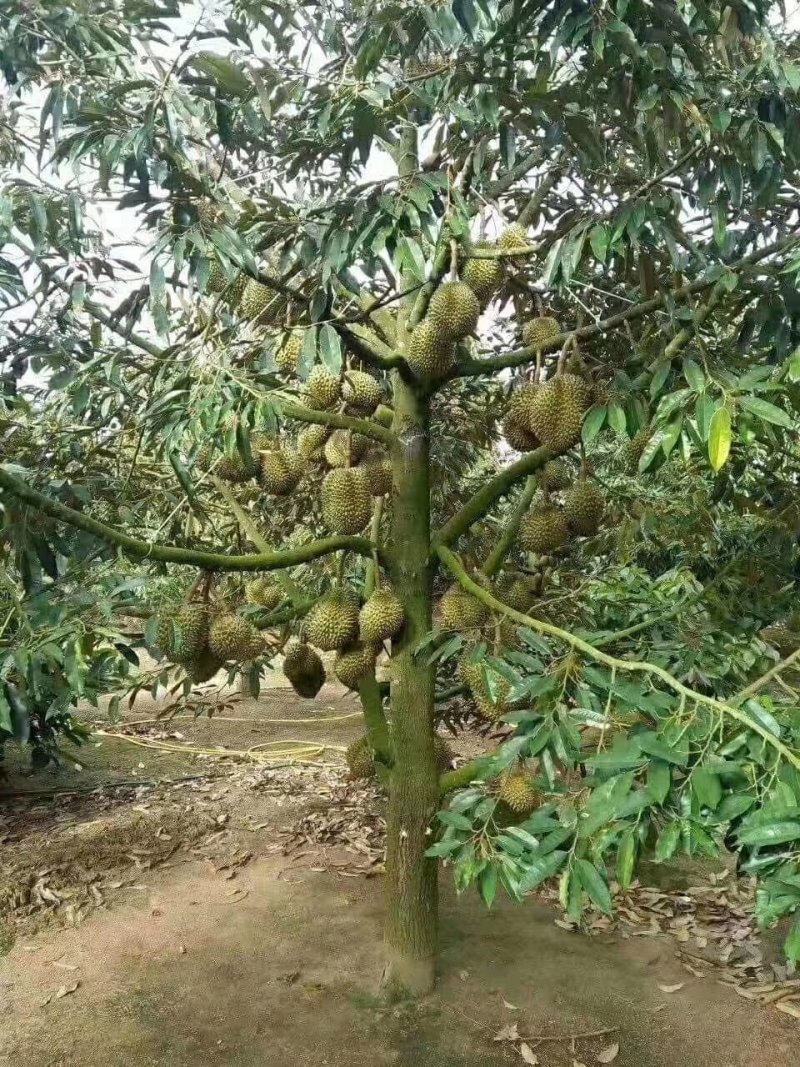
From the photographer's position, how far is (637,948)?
2982mm

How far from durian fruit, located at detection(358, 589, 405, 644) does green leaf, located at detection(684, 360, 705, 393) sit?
1.07 meters

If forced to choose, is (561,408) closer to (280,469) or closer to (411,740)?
(280,469)

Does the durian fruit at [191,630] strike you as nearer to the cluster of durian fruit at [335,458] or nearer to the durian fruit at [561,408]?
the cluster of durian fruit at [335,458]

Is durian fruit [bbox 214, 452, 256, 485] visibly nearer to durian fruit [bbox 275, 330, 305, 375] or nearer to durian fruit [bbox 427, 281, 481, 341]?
durian fruit [bbox 275, 330, 305, 375]

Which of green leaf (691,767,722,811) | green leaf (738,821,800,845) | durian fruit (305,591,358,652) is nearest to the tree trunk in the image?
durian fruit (305,591,358,652)

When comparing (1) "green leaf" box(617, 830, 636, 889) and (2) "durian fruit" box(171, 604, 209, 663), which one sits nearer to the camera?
(1) "green leaf" box(617, 830, 636, 889)

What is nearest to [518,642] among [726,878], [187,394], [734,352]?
[734,352]

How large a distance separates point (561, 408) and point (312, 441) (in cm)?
84

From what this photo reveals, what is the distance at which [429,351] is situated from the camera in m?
Result: 2.21

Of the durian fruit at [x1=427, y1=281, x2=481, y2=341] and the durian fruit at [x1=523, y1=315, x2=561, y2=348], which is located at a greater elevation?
the durian fruit at [x1=523, y1=315, x2=561, y2=348]

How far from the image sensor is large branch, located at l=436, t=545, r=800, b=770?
3.92 ft

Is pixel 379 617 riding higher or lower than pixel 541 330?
lower

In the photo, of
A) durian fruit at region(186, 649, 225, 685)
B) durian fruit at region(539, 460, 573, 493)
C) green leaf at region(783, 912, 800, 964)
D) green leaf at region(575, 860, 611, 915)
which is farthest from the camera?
durian fruit at region(539, 460, 573, 493)

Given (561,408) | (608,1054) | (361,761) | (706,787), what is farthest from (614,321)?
(608,1054)
